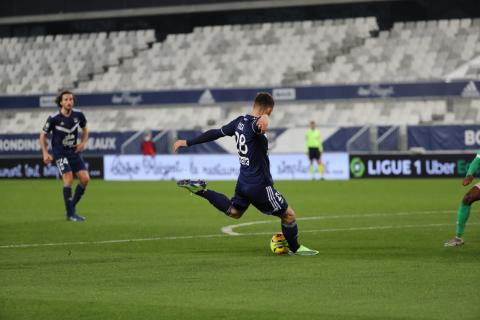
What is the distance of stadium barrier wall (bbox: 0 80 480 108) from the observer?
42781mm

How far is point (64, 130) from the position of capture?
1994 centimetres

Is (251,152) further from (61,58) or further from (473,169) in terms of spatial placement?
(61,58)

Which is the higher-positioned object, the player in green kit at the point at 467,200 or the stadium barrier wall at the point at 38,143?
the stadium barrier wall at the point at 38,143

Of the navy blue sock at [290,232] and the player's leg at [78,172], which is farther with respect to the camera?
the player's leg at [78,172]

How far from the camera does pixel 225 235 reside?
1641 cm

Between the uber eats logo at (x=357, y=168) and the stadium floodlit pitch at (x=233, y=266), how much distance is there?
596 inches

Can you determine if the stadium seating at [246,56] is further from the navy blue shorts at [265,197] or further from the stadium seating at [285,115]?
the navy blue shorts at [265,197]

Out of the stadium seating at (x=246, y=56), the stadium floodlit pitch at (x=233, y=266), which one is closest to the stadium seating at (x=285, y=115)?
the stadium seating at (x=246, y=56)

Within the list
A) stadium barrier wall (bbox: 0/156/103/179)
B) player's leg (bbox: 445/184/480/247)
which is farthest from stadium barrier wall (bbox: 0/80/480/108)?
player's leg (bbox: 445/184/480/247)

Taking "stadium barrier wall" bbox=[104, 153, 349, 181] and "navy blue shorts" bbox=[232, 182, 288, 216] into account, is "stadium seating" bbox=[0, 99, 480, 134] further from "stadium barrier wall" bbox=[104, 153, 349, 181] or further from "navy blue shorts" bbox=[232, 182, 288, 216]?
"navy blue shorts" bbox=[232, 182, 288, 216]

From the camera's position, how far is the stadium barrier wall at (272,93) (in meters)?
42.8

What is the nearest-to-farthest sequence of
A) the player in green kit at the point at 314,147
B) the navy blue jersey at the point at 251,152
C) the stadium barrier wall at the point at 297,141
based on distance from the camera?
the navy blue jersey at the point at 251,152
the player in green kit at the point at 314,147
the stadium barrier wall at the point at 297,141

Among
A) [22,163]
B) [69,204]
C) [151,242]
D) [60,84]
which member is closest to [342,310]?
[151,242]

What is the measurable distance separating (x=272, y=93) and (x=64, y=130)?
26.6m
